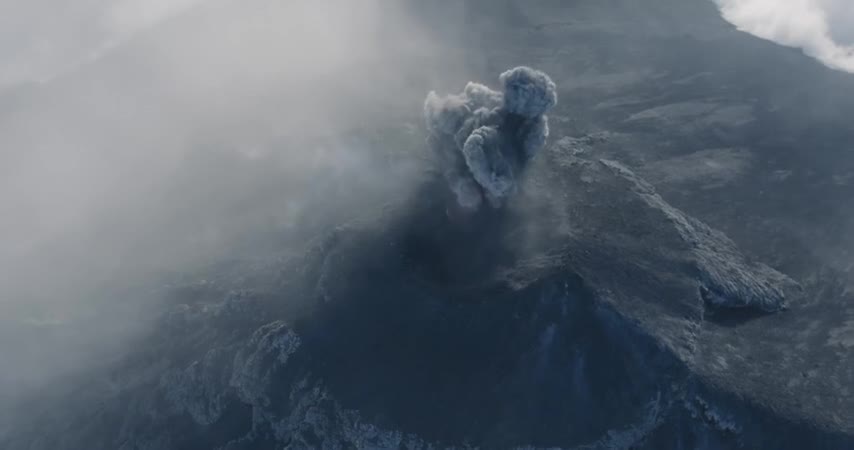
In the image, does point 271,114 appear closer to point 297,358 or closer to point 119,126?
point 119,126

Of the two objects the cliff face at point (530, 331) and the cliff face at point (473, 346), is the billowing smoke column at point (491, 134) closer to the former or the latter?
the cliff face at point (530, 331)

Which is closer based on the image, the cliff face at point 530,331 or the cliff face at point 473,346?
the cliff face at point 473,346

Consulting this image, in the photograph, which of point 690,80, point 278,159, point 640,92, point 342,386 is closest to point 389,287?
point 342,386

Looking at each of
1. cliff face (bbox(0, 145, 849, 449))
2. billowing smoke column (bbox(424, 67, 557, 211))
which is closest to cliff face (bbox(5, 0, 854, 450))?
cliff face (bbox(0, 145, 849, 449))

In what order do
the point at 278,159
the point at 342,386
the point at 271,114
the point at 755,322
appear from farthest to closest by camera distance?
the point at 271,114, the point at 278,159, the point at 755,322, the point at 342,386

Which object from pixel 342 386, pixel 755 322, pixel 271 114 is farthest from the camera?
pixel 271 114

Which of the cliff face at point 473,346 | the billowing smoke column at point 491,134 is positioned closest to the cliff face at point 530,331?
the cliff face at point 473,346

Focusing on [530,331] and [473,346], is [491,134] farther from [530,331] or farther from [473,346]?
[473,346]
